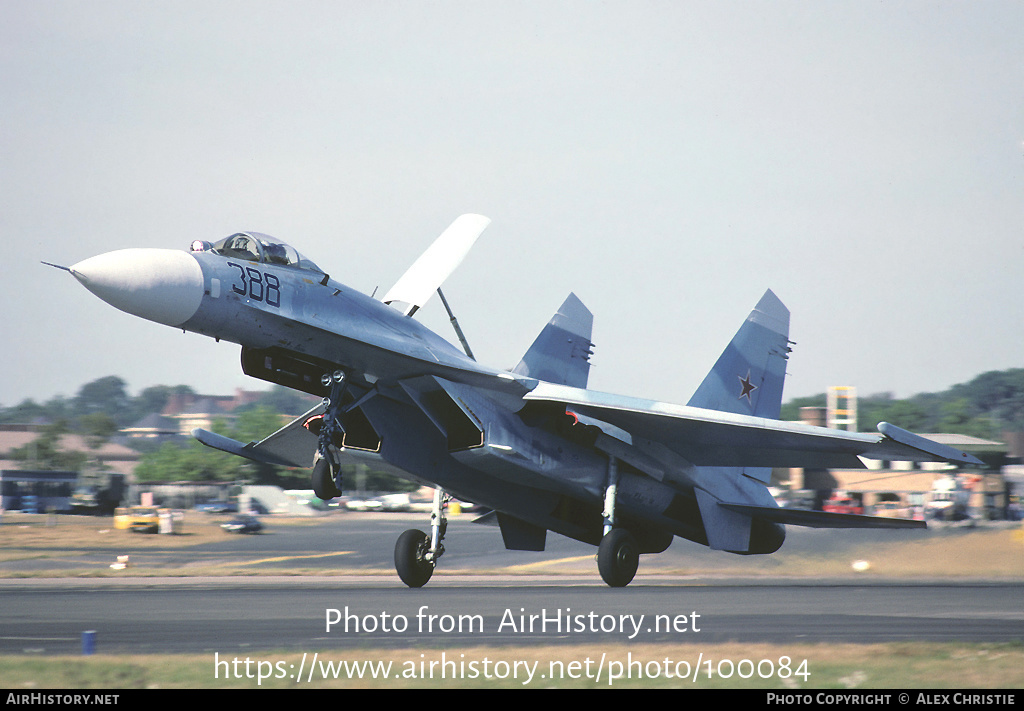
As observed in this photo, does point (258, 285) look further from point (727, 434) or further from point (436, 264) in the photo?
point (727, 434)

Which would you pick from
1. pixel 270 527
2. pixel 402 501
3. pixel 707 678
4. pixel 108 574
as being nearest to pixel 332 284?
pixel 707 678

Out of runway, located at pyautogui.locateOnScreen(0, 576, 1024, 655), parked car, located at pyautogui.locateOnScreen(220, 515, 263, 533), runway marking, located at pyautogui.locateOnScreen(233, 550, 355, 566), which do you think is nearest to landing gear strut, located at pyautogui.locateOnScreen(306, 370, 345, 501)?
runway, located at pyautogui.locateOnScreen(0, 576, 1024, 655)

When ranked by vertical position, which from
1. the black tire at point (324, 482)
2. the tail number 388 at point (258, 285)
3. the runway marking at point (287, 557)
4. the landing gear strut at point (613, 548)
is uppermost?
the tail number 388 at point (258, 285)

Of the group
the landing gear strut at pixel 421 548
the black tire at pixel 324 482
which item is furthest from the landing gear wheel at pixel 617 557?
the black tire at pixel 324 482

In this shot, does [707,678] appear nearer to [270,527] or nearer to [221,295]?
[221,295]

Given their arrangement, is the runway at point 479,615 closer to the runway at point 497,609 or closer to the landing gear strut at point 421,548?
the runway at point 497,609

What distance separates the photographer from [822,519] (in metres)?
16.7

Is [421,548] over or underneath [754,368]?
underneath

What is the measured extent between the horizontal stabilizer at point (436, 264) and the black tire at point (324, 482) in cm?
327

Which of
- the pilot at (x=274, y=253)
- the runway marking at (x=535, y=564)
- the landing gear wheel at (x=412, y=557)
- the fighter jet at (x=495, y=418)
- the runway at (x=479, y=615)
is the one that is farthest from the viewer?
the runway marking at (x=535, y=564)

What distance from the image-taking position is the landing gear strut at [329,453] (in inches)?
482

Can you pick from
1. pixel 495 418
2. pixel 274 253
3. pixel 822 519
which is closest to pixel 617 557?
pixel 495 418

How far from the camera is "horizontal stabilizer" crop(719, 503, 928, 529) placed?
633 inches

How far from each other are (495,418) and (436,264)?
2.85 meters
